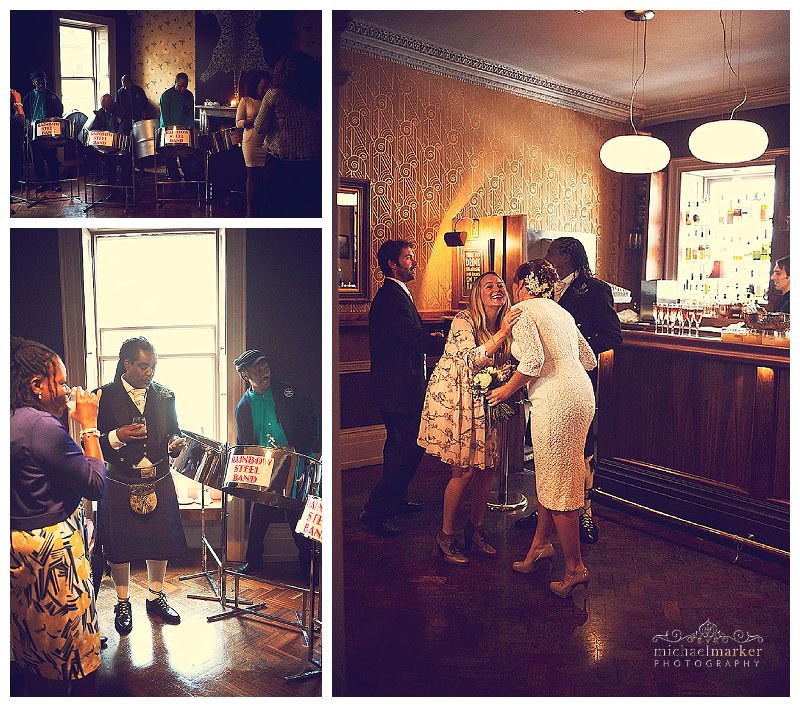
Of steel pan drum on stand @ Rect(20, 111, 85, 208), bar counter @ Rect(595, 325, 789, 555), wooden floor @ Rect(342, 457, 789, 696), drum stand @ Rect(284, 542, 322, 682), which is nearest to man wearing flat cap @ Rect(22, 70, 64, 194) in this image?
steel pan drum on stand @ Rect(20, 111, 85, 208)

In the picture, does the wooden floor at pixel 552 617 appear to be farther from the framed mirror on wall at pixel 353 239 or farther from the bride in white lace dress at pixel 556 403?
the framed mirror on wall at pixel 353 239

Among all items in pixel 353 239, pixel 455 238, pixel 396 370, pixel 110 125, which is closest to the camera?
pixel 110 125

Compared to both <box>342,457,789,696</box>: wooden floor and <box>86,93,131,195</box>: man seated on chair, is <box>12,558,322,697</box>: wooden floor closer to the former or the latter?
<box>342,457,789,696</box>: wooden floor

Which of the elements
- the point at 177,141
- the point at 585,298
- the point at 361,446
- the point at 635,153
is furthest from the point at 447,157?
the point at 177,141

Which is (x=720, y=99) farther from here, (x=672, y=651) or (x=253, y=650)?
(x=253, y=650)

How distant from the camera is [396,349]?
163 inches

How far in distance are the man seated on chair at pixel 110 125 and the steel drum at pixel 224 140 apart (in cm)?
26

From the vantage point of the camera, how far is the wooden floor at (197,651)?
100.0 inches

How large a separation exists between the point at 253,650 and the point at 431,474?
9.47 ft

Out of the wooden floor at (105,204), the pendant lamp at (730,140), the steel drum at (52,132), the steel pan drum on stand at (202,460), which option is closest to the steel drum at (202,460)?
the steel pan drum on stand at (202,460)

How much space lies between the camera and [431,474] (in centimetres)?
540

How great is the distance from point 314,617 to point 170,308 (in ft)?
3.99

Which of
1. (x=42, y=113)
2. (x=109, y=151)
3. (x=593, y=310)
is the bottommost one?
(x=593, y=310)

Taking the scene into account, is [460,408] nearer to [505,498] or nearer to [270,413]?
[505,498]
